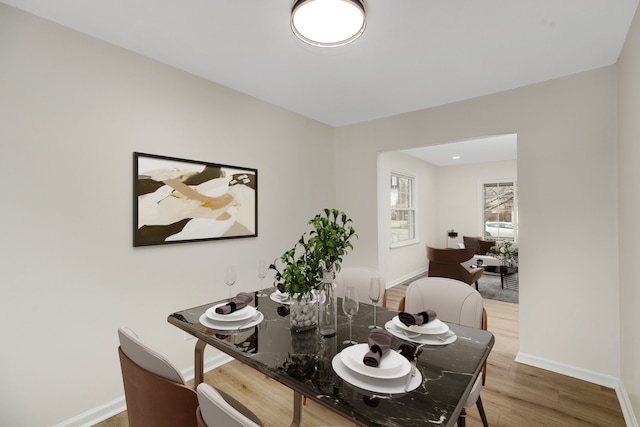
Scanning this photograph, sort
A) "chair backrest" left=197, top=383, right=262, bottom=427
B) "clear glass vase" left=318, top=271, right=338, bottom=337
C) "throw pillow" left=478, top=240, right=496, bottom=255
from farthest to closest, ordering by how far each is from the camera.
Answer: "throw pillow" left=478, top=240, right=496, bottom=255 → "clear glass vase" left=318, top=271, right=338, bottom=337 → "chair backrest" left=197, top=383, right=262, bottom=427

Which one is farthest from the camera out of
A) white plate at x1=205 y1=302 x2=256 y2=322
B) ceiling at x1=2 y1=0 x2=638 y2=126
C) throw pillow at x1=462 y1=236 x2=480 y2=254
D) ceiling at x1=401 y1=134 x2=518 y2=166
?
throw pillow at x1=462 y1=236 x2=480 y2=254

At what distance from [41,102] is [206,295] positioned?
5.78ft

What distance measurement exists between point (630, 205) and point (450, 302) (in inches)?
52.8

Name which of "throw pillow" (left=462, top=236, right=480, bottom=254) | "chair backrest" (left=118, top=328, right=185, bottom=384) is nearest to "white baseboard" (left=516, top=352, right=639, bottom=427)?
"chair backrest" (left=118, top=328, right=185, bottom=384)

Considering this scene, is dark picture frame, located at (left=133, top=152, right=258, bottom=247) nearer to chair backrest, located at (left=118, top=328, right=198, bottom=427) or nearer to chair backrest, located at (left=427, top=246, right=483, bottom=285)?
chair backrest, located at (left=118, top=328, right=198, bottom=427)

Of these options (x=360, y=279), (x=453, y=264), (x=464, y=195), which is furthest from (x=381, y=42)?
(x=464, y=195)

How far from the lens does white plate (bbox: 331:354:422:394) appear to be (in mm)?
1006

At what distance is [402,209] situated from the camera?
6.12 metres

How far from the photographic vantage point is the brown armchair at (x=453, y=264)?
Answer: 4492 mm

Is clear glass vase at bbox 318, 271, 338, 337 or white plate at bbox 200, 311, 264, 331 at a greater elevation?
clear glass vase at bbox 318, 271, 338, 337

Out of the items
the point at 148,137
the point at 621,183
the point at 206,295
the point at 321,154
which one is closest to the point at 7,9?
the point at 148,137

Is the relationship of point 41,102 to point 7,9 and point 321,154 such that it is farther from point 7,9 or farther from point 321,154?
point 321,154

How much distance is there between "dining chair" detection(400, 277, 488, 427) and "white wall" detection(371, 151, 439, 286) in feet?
8.75

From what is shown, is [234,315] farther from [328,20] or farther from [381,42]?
[381,42]
